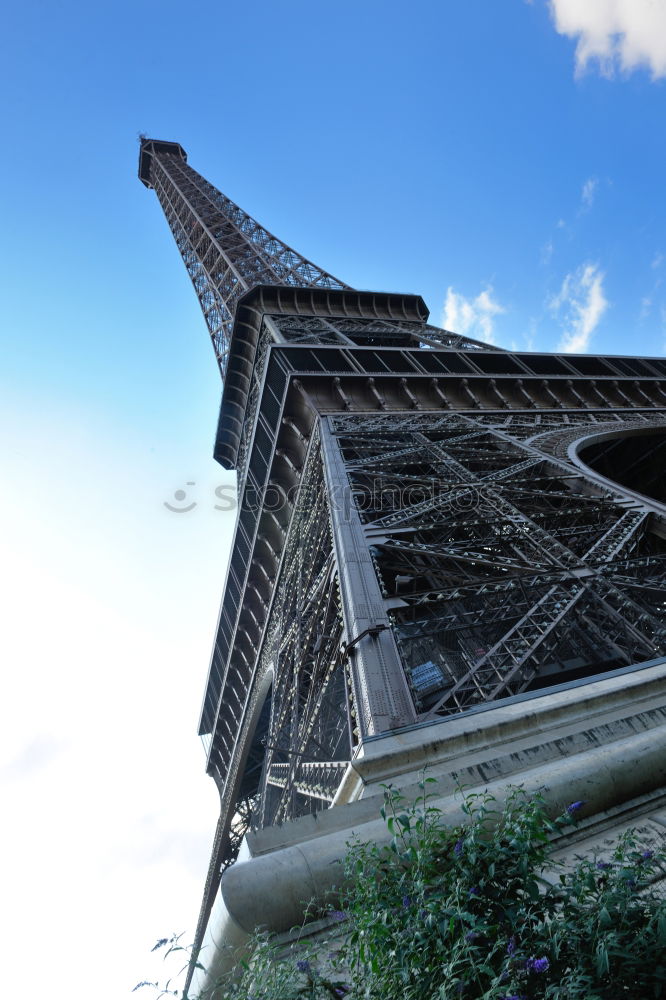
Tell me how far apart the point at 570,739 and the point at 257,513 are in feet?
57.9

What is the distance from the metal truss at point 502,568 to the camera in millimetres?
5656

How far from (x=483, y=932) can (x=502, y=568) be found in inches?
230

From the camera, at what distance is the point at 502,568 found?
7.53m

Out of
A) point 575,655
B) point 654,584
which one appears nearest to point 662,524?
point 654,584

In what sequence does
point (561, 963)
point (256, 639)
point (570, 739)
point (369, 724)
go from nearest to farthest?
point (561, 963) < point (570, 739) < point (369, 724) < point (256, 639)

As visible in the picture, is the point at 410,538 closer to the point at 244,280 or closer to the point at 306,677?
the point at 306,677

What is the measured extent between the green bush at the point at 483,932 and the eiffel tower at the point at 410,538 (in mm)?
950

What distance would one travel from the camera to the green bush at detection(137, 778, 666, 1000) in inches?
Answer: 71.6

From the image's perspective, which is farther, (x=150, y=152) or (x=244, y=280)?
(x=150, y=152)

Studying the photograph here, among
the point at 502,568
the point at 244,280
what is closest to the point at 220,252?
the point at 244,280

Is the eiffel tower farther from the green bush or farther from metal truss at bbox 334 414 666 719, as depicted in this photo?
the green bush

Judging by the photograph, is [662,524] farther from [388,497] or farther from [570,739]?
[570,739]

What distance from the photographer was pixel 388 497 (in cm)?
1117

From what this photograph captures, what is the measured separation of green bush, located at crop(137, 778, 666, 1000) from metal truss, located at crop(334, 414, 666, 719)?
7.58 ft
